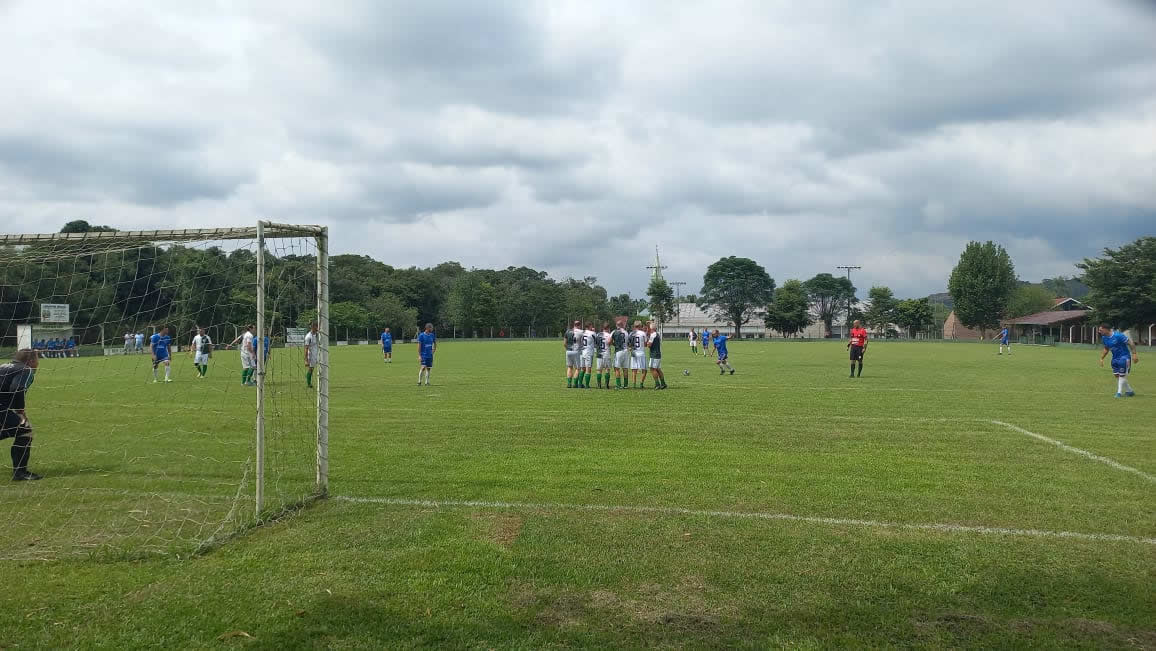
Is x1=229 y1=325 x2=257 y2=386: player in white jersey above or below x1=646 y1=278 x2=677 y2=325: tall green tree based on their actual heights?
below

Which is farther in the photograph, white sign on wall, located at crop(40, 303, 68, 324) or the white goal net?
white sign on wall, located at crop(40, 303, 68, 324)

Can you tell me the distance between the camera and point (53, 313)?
918cm

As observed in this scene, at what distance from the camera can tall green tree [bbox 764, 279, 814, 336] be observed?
357 ft

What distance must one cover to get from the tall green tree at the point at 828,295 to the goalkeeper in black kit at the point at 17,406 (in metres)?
125

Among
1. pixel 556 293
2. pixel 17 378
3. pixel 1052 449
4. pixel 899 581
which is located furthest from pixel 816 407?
pixel 556 293

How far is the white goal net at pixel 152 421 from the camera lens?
6414mm

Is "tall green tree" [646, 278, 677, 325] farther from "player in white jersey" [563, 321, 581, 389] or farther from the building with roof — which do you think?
"player in white jersey" [563, 321, 581, 389]

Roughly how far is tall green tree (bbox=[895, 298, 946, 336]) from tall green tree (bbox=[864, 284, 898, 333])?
3267 millimetres

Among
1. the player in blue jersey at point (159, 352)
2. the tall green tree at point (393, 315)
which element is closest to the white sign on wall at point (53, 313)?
the player in blue jersey at point (159, 352)

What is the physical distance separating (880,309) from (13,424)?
4673 inches

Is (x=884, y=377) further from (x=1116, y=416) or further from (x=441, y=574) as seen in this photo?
(x=441, y=574)

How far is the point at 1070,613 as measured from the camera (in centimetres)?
439

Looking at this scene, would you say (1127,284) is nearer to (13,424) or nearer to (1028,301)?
(1028,301)

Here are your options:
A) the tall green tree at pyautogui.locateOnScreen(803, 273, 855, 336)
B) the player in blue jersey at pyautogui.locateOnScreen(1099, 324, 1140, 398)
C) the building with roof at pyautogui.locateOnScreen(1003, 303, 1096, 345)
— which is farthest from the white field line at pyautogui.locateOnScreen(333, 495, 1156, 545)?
the tall green tree at pyautogui.locateOnScreen(803, 273, 855, 336)
